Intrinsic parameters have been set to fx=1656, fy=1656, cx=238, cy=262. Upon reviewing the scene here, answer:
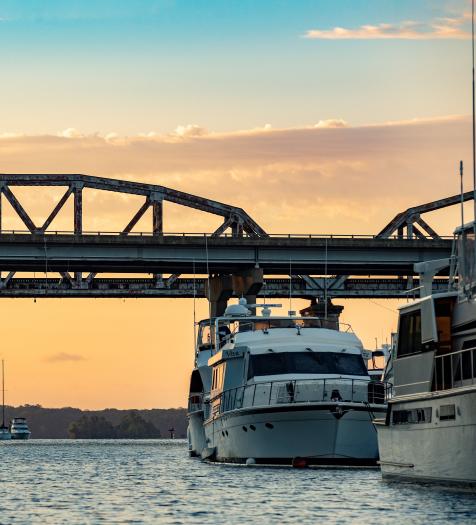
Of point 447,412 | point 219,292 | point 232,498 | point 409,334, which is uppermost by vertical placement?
point 219,292

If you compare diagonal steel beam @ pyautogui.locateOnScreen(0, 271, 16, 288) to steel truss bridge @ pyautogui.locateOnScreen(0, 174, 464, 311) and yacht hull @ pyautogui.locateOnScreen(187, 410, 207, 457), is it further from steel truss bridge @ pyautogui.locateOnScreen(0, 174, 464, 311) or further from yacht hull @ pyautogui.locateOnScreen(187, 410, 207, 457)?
yacht hull @ pyautogui.locateOnScreen(187, 410, 207, 457)

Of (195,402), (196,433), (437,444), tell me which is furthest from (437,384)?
(196,433)

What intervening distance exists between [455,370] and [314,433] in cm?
1300

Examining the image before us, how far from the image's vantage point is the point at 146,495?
4244 centimetres

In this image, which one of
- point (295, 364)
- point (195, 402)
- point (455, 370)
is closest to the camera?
point (455, 370)

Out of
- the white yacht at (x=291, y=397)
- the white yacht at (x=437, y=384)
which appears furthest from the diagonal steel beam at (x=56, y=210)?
the white yacht at (x=437, y=384)

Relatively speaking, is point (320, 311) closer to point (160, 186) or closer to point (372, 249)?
point (372, 249)

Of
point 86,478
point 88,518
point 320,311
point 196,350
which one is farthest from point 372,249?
point 88,518

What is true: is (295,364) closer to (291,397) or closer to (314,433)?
(291,397)

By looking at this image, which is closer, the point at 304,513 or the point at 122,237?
the point at 304,513

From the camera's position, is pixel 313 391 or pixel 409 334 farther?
pixel 313 391

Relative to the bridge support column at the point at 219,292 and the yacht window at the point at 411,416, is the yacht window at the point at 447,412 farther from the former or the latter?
the bridge support column at the point at 219,292

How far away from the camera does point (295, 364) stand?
177 ft

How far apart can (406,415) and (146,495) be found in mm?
7302
